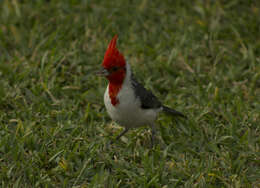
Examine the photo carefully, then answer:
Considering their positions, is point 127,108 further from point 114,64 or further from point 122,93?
point 114,64

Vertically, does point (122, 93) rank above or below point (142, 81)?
above

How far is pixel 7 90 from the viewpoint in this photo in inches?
200

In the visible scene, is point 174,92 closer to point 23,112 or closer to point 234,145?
point 234,145

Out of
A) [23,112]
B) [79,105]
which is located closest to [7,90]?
[23,112]

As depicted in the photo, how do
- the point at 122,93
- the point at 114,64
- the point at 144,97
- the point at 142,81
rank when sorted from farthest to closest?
the point at 142,81
the point at 144,97
the point at 122,93
the point at 114,64

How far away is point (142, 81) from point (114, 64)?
5.32 feet

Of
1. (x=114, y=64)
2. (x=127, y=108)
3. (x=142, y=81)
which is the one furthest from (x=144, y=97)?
(x=142, y=81)

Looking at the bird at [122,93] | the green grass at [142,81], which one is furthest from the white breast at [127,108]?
the green grass at [142,81]

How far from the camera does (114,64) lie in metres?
4.00

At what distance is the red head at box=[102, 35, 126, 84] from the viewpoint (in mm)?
3973

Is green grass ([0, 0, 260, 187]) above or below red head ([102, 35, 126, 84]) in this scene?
below

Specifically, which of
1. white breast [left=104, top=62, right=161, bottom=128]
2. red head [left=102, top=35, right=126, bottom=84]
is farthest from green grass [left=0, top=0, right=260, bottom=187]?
red head [left=102, top=35, right=126, bottom=84]

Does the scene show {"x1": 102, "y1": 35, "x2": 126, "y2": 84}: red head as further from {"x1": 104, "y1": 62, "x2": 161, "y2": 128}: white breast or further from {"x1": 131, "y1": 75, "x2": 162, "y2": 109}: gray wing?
{"x1": 131, "y1": 75, "x2": 162, "y2": 109}: gray wing

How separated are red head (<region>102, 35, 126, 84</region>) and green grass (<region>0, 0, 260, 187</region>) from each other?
0.74 metres
